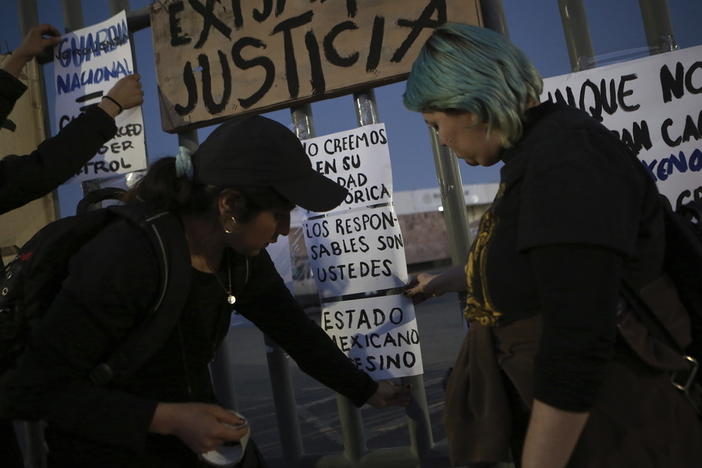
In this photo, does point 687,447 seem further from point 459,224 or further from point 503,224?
point 459,224

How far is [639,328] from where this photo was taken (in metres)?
1.41

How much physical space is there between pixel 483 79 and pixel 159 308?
3.19 feet

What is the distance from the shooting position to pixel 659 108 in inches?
103

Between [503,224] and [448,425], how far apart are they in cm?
50

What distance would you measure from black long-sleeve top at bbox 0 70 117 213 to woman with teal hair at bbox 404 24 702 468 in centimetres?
158

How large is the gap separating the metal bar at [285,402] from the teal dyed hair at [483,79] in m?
2.07

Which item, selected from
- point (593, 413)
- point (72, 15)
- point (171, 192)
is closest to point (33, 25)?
point (72, 15)

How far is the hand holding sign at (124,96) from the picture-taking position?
308 cm

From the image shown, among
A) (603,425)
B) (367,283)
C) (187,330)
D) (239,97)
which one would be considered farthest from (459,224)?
(603,425)

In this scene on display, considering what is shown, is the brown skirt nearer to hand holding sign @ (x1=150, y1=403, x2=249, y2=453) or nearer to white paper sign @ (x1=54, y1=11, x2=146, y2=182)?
hand holding sign @ (x1=150, y1=403, x2=249, y2=453)

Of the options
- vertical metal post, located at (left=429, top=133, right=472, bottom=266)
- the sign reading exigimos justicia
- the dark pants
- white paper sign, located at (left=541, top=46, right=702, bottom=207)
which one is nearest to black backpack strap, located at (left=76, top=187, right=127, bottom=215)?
the dark pants

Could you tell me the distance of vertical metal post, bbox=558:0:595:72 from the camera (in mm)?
2773

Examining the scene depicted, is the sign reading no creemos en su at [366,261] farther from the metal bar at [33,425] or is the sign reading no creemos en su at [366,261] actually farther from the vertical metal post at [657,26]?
the metal bar at [33,425]

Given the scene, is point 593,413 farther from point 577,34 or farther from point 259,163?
point 577,34
